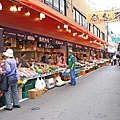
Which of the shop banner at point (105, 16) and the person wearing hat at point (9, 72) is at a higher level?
the shop banner at point (105, 16)

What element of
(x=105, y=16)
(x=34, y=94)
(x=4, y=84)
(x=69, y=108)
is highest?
(x=105, y=16)

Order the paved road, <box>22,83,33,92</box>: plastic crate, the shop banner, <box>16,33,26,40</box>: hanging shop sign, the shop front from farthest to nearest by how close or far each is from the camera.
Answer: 1. the shop banner
2. <box>16,33,26,40</box>: hanging shop sign
3. the shop front
4. <box>22,83,33,92</box>: plastic crate
5. the paved road

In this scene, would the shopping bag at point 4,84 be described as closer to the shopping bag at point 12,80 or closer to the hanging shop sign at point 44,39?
the shopping bag at point 12,80

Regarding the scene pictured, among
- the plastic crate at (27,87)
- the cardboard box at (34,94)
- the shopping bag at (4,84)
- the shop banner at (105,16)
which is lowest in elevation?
the cardboard box at (34,94)

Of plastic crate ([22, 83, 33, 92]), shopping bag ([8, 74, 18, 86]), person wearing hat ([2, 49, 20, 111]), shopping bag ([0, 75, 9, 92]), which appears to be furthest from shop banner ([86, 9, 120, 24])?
shopping bag ([0, 75, 9, 92])

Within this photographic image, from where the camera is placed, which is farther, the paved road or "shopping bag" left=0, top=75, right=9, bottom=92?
"shopping bag" left=0, top=75, right=9, bottom=92

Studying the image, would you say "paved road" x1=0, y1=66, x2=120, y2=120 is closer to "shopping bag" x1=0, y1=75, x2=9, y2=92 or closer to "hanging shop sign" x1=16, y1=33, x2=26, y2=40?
"shopping bag" x1=0, y1=75, x2=9, y2=92

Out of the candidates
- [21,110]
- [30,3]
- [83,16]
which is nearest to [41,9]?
[30,3]

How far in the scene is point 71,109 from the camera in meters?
6.76

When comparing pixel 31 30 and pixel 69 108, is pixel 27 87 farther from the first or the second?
pixel 31 30

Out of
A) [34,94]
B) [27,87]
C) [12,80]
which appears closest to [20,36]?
[27,87]

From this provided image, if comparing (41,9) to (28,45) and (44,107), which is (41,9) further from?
(28,45)

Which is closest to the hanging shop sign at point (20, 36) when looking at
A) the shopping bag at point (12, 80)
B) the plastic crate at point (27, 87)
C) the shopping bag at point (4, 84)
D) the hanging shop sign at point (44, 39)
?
the hanging shop sign at point (44, 39)

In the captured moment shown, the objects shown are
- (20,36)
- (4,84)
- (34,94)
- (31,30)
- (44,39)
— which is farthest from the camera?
(44,39)
